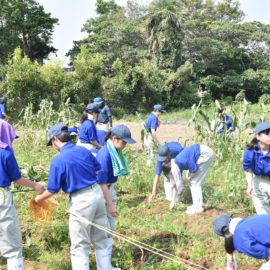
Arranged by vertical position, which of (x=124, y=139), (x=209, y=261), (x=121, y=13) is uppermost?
(x=121, y=13)

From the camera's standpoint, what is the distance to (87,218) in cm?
393

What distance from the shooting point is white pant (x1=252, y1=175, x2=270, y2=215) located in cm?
482

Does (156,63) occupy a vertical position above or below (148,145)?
above

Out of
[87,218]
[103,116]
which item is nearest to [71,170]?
[87,218]

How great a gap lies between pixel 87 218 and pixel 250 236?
5.18 ft

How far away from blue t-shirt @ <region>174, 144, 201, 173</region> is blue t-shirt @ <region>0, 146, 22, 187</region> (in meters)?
2.54

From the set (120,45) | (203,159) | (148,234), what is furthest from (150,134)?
(120,45)

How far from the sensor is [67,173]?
3.81 meters

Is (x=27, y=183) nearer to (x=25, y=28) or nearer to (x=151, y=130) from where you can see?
(x=151, y=130)

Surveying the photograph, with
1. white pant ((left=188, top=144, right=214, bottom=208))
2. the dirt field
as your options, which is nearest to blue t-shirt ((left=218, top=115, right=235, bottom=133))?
white pant ((left=188, top=144, right=214, bottom=208))

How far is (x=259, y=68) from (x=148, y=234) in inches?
1028

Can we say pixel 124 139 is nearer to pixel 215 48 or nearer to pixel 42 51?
pixel 215 48

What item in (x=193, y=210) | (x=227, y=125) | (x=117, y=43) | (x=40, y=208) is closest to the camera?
(x=40, y=208)

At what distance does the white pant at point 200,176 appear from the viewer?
5934 mm
